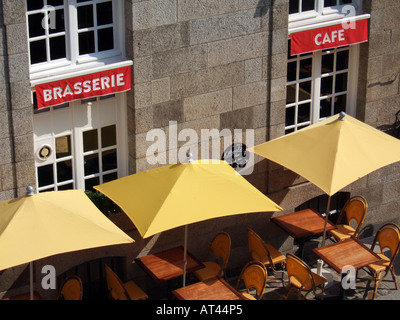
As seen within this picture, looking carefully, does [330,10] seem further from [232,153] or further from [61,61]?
[61,61]

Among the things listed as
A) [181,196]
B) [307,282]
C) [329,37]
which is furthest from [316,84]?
[181,196]

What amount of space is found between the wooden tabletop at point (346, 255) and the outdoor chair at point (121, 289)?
130 inches

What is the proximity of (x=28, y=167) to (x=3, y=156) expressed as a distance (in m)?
0.49

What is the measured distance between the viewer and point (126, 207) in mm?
14797

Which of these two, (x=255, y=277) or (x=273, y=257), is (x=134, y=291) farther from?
(x=273, y=257)

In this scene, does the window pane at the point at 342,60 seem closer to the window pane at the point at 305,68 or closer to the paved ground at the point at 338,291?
the window pane at the point at 305,68

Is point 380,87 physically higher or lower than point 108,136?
higher

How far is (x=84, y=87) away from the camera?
598 inches

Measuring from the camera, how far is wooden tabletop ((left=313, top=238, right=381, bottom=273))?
16453 millimetres

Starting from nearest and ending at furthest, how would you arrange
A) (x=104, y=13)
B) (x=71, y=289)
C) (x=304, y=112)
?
(x=71, y=289), (x=104, y=13), (x=304, y=112)

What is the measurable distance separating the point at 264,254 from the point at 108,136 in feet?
11.9

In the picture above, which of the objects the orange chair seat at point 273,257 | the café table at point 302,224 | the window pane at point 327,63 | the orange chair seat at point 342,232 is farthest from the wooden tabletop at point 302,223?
the window pane at point 327,63

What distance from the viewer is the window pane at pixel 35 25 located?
14719mm

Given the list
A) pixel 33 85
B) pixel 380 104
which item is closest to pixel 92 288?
pixel 33 85
